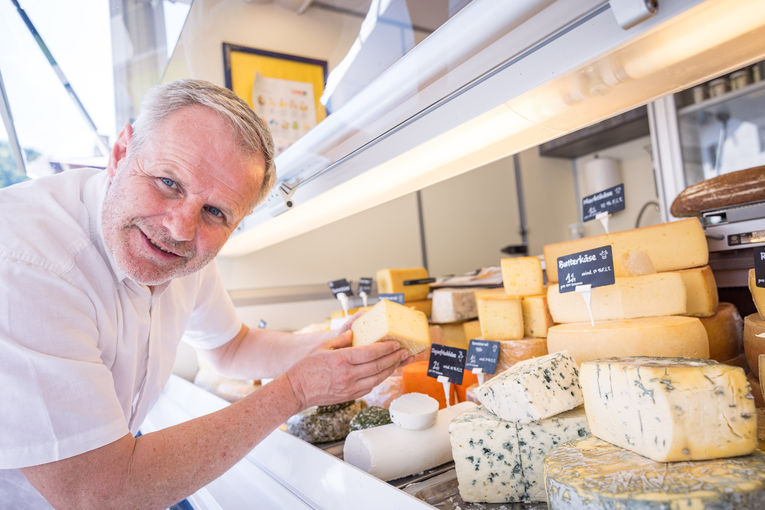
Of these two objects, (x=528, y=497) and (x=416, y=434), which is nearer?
(x=528, y=497)

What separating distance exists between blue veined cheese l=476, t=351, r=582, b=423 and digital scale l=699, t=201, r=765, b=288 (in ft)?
2.95

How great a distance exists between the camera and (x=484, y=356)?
1192 mm

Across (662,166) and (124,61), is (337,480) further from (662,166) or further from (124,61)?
(662,166)

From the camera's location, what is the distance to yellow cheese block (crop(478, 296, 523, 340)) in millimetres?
1256

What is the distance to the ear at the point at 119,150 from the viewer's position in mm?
1059

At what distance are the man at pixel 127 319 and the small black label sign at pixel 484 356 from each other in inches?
7.3

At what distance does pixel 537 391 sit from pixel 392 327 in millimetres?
393

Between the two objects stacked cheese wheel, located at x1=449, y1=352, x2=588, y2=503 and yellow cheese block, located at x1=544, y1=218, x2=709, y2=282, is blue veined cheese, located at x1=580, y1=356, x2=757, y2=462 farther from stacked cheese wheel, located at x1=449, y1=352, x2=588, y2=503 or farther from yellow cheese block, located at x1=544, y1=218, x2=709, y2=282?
yellow cheese block, located at x1=544, y1=218, x2=709, y2=282

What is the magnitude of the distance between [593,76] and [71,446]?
3.24 ft

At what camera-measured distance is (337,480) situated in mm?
864

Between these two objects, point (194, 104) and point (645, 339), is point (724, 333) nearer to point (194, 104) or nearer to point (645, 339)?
point (645, 339)

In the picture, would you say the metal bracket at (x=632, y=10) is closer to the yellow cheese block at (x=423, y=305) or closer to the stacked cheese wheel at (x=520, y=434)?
the stacked cheese wheel at (x=520, y=434)

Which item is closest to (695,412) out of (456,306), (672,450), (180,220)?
(672,450)

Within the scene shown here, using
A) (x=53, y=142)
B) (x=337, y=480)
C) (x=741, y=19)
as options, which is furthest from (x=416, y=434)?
(x=53, y=142)
